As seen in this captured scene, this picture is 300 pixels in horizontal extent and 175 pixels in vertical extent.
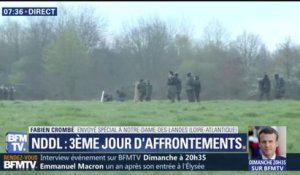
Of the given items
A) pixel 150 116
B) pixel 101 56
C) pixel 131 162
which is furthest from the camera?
pixel 150 116

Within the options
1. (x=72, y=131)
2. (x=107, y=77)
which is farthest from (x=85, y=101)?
(x=72, y=131)

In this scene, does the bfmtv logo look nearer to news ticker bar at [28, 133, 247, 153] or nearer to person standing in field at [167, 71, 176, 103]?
news ticker bar at [28, 133, 247, 153]

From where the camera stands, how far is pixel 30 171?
24.1ft

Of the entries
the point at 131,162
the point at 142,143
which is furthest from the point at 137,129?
the point at 131,162

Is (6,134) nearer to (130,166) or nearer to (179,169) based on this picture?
(130,166)

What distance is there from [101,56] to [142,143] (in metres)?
1.55

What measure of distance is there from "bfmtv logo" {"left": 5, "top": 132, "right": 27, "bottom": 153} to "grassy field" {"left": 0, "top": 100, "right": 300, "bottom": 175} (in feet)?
0.31

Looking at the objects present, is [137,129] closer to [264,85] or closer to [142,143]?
[142,143]

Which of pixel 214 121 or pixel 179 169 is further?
pixel 214 121

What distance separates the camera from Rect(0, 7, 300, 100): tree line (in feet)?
26.9

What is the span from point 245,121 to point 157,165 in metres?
1.79

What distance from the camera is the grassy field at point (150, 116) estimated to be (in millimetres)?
8023

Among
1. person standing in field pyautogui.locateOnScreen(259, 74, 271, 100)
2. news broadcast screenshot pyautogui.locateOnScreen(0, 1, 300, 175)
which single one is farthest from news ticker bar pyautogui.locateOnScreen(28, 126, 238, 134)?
person standing in field pyautogui.locateOnScreen(259, 74, 271, 100)

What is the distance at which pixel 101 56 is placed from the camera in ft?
27.5
